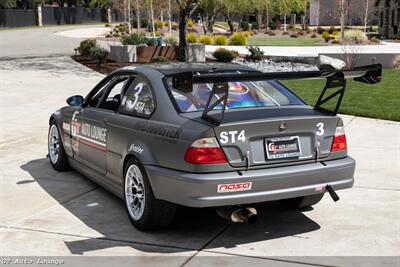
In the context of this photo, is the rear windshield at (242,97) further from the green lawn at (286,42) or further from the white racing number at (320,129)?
the green lawn at (286,42)

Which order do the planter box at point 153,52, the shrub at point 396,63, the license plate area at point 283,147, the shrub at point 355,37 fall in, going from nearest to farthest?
the license plate area at point 283,147 → the planter box at point 153,52 → the shrub at point 396,63 → the shrub at point 355,37

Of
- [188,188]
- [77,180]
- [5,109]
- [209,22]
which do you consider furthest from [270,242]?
[209,22]

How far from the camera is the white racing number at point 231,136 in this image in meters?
4.95

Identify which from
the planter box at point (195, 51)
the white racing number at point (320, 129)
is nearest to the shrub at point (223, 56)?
the planter box at point (195, 51)

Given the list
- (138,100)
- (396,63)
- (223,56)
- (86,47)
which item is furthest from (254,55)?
(138,100)

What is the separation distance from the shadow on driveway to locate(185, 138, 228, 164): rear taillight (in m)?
0.78

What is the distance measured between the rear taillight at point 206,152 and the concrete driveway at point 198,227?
0.77m

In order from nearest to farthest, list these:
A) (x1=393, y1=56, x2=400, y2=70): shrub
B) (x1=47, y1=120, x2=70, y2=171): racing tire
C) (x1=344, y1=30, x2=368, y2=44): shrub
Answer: (x1=47, y1=120, x2=70, y2=171): racing tire < (x1=393, y1=56, x2=400, y2=70): shrub < (x1=344, y1=30, x2=368, y2=44): shrub

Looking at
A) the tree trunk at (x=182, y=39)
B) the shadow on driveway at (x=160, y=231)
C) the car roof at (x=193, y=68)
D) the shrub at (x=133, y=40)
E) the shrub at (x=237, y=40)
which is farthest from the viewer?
the shrub at (x=237, y=40)

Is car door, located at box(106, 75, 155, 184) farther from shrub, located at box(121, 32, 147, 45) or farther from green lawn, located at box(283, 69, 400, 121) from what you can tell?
shrub, located at box(121, 32, 147, 45)

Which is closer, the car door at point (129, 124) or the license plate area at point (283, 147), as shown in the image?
the license plate area at point (283, 147)

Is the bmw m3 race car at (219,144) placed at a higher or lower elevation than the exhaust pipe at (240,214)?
higher

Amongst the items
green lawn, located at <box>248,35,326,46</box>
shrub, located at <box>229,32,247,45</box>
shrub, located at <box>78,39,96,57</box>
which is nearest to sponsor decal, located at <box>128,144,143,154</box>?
shrub, located at <box>78,39,96,57</box>

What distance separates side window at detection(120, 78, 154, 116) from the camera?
18.9ft
